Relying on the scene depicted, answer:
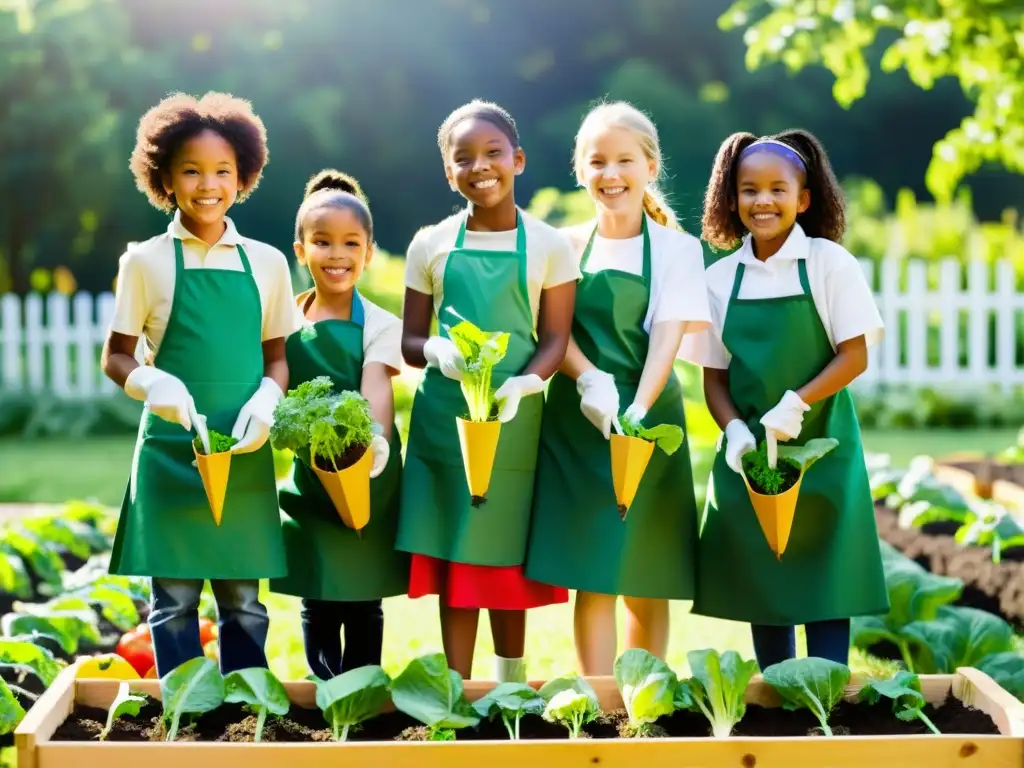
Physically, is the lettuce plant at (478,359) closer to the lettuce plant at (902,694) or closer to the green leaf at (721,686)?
the green leaf at (721,686)

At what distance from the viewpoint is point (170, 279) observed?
3449 mm

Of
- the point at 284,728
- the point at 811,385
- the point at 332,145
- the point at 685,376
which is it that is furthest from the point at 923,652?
the point at 332,145

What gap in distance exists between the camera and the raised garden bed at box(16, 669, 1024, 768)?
9.13ft

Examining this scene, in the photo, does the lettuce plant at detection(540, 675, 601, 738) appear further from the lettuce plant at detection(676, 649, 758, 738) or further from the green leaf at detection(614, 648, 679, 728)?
the lettuce plant at detection(676, 649, 758, 738)

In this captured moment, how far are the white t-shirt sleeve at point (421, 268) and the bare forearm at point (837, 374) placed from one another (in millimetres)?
1039

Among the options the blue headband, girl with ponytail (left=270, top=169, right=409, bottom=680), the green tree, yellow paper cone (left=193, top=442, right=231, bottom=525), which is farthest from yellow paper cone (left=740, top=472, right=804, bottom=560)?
the green tree

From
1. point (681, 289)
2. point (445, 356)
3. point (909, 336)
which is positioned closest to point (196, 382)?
point (445, 356)

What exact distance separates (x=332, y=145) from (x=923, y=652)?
17744 mm

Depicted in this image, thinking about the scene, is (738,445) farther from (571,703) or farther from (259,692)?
(259,692)

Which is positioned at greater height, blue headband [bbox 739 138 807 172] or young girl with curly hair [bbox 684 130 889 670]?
blue headband [bbox 739 138 807 172]

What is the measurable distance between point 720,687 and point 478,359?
0.97m

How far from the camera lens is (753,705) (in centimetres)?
317

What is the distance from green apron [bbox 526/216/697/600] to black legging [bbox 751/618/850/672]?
9.5 inches

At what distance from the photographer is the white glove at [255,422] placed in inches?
132
